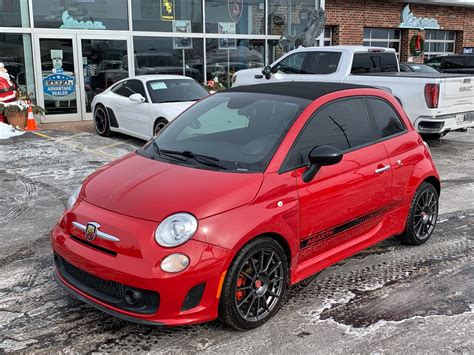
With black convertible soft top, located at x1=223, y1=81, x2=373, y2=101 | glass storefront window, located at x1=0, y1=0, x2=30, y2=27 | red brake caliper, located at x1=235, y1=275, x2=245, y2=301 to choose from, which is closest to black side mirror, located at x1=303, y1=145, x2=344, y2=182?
black convertible soft top, located at x1=223, y1=81, x2=373, y2=101

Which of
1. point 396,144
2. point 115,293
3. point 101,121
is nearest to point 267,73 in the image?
point 101,121

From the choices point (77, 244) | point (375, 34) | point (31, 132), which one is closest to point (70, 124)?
point (31, 132)

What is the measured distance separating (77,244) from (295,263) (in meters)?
1.54

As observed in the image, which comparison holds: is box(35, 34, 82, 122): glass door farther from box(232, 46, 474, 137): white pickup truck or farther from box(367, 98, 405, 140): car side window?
box(367, 98, 405, 140): car side window

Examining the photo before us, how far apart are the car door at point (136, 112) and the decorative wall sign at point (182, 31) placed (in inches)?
204

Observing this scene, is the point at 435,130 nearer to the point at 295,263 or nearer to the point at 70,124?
the point at 295,263

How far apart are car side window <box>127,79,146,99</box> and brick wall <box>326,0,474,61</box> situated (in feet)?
36.9

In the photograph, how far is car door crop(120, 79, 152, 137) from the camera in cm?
1002

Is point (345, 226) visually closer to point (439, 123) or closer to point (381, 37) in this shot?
point (439, 123)

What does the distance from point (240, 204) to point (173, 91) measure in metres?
7.32

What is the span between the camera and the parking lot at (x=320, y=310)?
3393mm

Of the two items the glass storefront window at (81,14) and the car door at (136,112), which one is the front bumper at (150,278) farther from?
the glass storefront window at (81,14)

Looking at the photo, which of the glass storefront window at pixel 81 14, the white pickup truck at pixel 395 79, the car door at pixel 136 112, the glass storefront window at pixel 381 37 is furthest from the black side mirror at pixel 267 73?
the glass storefront window at pixel 381 37

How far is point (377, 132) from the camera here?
4664 millimetres
